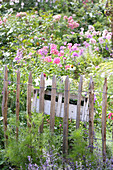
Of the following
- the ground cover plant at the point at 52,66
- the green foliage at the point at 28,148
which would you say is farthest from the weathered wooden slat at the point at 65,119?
the green foliage at the point at 28,148

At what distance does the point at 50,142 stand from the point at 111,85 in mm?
1594

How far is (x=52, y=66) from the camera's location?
4566 millimetres

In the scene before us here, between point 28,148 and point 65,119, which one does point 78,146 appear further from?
point 28,148

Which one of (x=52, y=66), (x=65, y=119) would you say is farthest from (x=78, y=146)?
(x=52, y=66)

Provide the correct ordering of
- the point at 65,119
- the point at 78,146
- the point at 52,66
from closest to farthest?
1. the point at 78,146
2. the point at 65,119
3. the point at 52,66

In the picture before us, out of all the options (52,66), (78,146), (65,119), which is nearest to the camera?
(78,146)

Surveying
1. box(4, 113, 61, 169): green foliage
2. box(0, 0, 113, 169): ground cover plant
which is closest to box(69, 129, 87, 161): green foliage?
box(0, 0, 113, 169): ground cover plant

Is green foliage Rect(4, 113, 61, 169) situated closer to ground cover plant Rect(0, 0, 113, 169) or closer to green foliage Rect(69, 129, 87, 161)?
ground cover plant Rect(0, 0, 113, 169)

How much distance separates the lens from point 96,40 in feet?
20.4

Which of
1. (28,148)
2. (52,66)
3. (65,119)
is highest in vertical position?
(52,66)

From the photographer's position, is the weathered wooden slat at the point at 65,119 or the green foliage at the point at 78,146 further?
the weathered wooden slat at the point at 65,119

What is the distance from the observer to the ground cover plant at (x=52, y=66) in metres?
2.50

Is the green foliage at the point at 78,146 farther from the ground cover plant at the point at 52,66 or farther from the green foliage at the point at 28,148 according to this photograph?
the green foliage at the point at 28,148

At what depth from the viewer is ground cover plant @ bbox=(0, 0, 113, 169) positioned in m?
2.50
